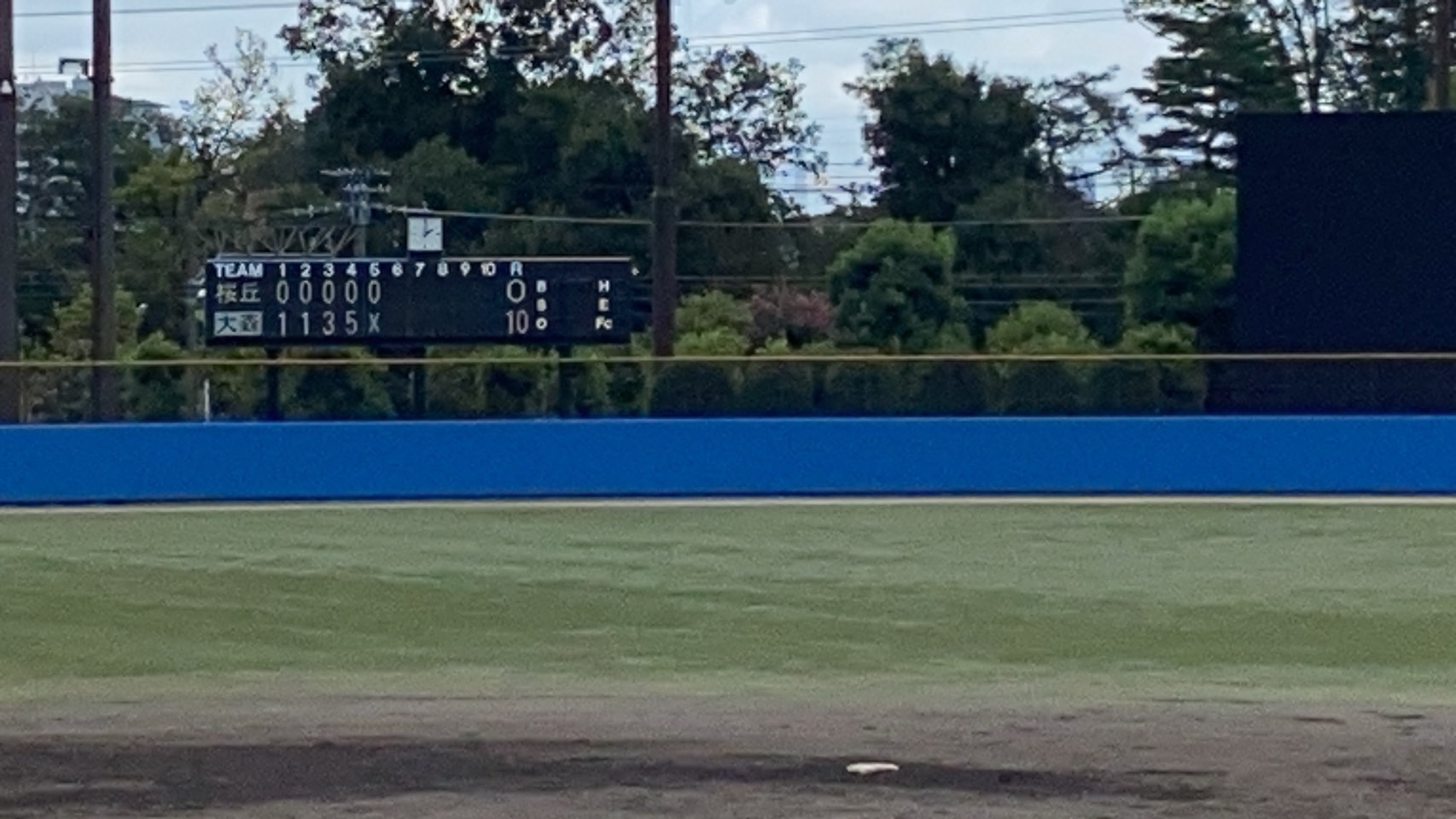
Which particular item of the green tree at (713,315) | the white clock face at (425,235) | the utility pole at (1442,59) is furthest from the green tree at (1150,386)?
the green tree at (713,315)

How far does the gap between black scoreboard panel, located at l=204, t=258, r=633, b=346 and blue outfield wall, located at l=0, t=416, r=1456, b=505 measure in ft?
10.2

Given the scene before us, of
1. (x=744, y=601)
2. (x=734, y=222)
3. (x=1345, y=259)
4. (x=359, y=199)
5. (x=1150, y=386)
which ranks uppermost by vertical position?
(x=359, y=199)

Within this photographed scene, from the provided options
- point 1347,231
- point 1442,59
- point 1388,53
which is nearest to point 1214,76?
point 1388,53

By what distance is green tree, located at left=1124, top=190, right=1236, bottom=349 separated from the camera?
44.3m

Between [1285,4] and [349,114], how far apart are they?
24701 millimetres

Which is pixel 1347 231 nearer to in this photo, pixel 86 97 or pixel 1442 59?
pixel 1442 59

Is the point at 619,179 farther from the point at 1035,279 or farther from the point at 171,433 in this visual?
the point at 171,433

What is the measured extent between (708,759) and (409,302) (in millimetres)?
17710

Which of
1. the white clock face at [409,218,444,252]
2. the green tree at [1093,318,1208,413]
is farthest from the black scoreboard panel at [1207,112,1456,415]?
the white clock face at [409,218,444,252]

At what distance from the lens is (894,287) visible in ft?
154

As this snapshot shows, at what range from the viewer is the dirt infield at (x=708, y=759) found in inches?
329

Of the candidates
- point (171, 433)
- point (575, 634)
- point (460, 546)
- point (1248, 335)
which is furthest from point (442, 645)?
point (1248, 335)

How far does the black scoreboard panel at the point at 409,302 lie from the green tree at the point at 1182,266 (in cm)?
1982

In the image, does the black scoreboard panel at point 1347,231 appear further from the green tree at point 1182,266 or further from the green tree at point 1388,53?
the green tree at point 1388,53
